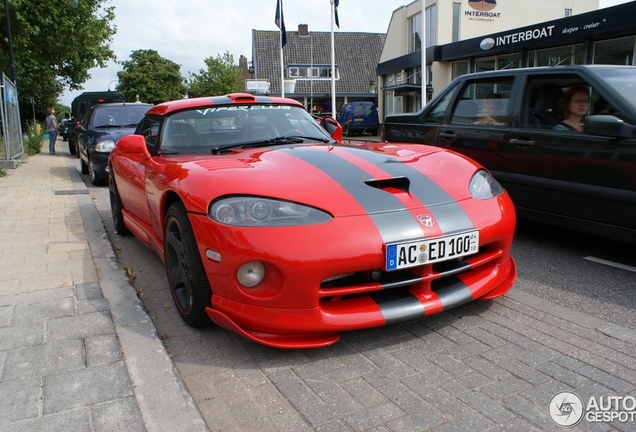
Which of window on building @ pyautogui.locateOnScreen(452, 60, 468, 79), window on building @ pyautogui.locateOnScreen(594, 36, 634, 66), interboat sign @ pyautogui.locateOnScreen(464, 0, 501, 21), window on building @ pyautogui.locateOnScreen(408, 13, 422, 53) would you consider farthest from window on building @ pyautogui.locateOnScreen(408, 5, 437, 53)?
window on building @ pyautogui.locateOnScreen(594, 36, 634, 66)

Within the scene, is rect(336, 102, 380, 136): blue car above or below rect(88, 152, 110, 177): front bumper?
above

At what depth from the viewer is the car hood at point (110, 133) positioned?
9.93 metres

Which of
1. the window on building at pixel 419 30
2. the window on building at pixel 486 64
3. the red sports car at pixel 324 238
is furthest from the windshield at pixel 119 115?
the window on building at pixel 419 30

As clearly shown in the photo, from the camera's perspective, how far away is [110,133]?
10125mm

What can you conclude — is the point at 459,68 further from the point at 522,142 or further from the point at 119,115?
the point at 522,142

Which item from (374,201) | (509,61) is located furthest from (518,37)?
(374,201)

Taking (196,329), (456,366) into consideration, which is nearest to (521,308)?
Result: (456,366)

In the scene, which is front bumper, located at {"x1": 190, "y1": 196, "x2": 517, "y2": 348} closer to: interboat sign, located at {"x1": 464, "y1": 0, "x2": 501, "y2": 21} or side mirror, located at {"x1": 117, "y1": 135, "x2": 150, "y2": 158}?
side mirror, located at {"x1": 117, "y1": 135, "x2": 150, "y2": 158}

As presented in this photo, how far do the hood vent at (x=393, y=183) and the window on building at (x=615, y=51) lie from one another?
17.2m

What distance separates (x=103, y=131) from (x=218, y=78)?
44830 millimetres

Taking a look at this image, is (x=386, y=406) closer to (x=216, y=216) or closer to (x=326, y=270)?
(x=326, y=270)

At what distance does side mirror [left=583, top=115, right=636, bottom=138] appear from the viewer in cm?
373

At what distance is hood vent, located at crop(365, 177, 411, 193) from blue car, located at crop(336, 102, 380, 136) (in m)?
26.5

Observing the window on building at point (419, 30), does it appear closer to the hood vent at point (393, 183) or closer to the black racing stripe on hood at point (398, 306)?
the hood vent at point (393, 183)
